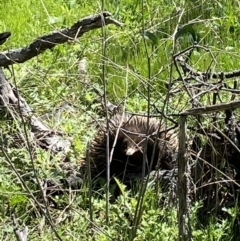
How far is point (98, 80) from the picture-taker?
5230 millimetres

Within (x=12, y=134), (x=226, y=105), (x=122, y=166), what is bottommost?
(x=122, y=166)

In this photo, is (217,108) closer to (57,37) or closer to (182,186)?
(182,186)

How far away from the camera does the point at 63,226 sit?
357 cm

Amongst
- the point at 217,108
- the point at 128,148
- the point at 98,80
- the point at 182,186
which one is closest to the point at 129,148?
the point at 128,148

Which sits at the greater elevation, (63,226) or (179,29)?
(179,29)

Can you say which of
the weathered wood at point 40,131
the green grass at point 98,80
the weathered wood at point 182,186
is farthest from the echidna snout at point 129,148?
the weathered wood at point 182,186

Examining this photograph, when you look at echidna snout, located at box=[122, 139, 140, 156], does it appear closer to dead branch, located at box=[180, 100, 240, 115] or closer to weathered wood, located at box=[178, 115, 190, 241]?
weathered wood, located at box=[178, 115, 190, 241]

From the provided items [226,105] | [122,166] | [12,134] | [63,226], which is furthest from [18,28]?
[226,105]

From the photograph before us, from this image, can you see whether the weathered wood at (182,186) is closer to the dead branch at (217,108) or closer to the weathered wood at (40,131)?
the dead branch at (217,108)

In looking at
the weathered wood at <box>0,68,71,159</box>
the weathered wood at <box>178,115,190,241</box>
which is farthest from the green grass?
the weathered wood at <box>178,115,190,241</box>

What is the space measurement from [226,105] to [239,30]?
308 cm

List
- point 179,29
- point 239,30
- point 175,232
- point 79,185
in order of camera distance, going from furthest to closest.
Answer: point 239,30 < point 79,185 < point 175,232 < point 179,29

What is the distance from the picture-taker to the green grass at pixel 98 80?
134 inches

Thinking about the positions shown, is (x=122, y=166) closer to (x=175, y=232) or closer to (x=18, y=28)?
(x=175, y=232)
